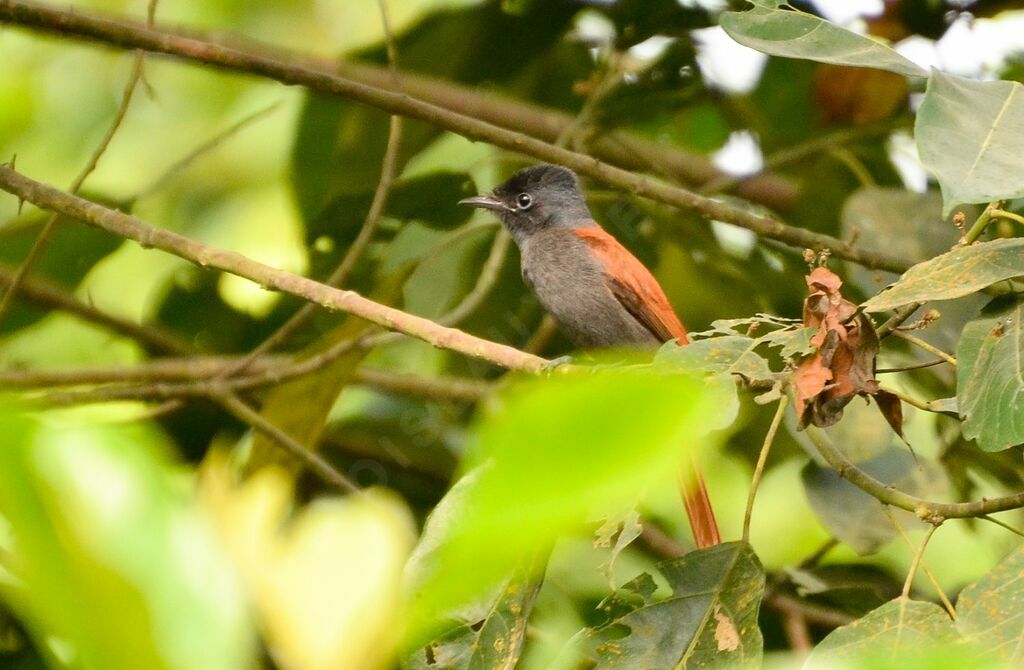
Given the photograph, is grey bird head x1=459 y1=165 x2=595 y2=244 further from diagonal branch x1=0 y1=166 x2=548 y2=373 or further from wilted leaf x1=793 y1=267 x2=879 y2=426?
wilted leaf x1=793 y1=267 x2=879 y2=426

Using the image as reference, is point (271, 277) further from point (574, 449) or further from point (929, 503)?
point (574, 449)

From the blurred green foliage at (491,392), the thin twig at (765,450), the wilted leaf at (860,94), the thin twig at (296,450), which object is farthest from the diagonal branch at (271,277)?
the wilted leaf at (860,94)

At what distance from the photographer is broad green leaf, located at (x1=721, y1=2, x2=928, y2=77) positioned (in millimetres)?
2355

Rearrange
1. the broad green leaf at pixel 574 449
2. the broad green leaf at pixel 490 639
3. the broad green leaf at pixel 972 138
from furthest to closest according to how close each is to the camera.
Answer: the broad green leaf at pixel 490 639 < the broad green leaf at pixel 972 138 < the broad green leaf at pixel 574 449

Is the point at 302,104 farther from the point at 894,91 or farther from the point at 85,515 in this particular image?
the point at 85,515

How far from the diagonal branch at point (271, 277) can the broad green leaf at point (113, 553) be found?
1876mm

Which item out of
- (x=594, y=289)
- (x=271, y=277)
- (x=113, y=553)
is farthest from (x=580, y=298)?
(x=113, y=553)

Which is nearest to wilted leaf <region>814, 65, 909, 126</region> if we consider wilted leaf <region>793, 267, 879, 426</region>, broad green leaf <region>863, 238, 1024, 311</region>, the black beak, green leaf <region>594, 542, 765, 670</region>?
the black beak

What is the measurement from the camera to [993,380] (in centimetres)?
224

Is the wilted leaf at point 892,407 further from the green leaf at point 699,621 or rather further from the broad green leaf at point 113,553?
the broad green leaf at point 113,553

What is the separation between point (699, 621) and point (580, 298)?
2.14m

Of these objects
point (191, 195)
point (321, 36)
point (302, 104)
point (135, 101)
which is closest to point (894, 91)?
point (302, 104)

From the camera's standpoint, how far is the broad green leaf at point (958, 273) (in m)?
2.17

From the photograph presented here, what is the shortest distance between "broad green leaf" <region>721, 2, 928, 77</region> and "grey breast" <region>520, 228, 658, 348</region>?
1.82m
